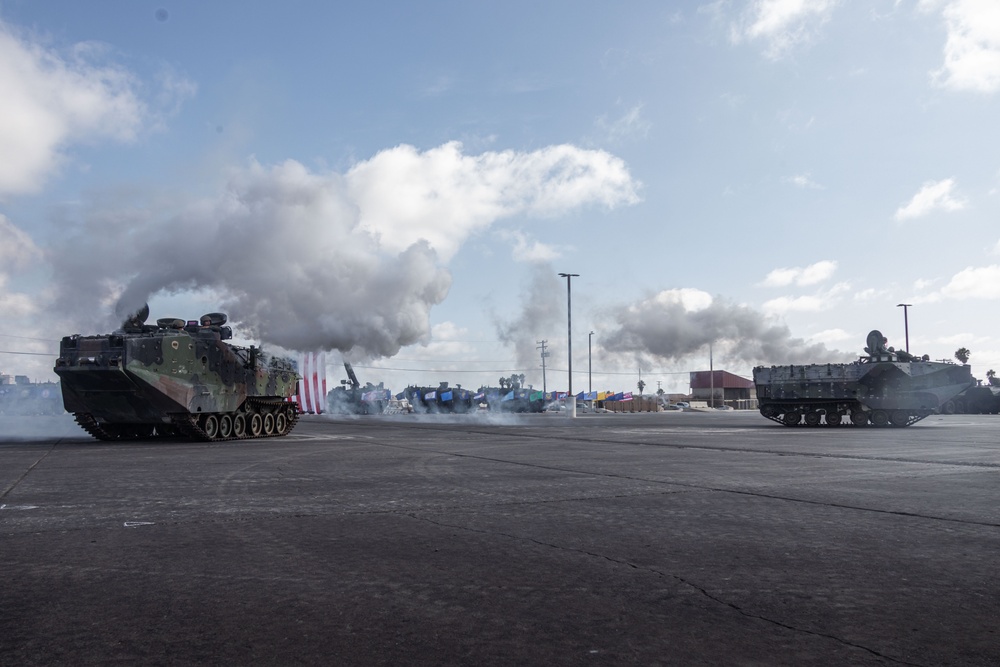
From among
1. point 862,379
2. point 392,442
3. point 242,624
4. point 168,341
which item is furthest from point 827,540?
point 862,379

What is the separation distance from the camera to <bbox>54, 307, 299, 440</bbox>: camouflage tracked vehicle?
19734 millimetres

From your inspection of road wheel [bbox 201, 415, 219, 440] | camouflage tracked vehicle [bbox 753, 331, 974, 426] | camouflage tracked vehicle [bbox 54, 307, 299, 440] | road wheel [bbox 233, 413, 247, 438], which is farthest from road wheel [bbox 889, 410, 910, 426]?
road wheel [bbox 201, 415, 219, 440]

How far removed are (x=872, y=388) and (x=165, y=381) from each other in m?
26.3

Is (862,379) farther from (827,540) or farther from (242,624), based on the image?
(242,624)

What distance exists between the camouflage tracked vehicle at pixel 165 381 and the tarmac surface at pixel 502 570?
9549mm

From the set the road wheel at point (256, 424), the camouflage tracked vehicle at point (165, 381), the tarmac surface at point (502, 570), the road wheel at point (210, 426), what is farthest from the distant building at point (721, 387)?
the tarmac surface at point (502, 570)

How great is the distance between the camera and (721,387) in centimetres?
10338

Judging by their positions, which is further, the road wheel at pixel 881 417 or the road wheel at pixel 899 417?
the road wheel at pixel 881 417

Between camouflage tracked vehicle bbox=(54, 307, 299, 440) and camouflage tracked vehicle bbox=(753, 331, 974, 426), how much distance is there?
2151cm

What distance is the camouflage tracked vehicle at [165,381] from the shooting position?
64.7 ft

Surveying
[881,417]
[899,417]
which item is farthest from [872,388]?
[899,417]

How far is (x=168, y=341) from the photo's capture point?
20609 mm

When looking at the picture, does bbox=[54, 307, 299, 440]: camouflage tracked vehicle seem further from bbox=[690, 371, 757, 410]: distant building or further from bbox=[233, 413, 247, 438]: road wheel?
bbox=[690, 371, 757, 410]: distant building

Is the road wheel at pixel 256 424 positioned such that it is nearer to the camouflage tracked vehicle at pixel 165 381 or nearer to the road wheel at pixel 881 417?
the camouflage tracked vehicle at pixel 165 381
